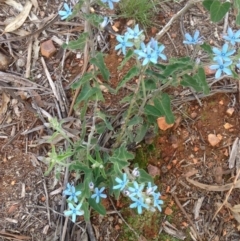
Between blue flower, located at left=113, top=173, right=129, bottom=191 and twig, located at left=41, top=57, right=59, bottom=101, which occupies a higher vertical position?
blue flower, located at left=113, top=173, right=129, bottom=191

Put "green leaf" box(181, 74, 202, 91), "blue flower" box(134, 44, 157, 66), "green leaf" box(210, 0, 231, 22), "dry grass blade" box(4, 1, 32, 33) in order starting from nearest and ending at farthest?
"blue flower" box(134, 44, 157, 66)
"green leaf" box(210, 0, 231, 22)
"green leaf" box(181, 74, 202, 91)
"dry grass blade" box(4, 1, 32, 33)

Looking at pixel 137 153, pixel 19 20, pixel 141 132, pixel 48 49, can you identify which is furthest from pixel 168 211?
pixel 19 20

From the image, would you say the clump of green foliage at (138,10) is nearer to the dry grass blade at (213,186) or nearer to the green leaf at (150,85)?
the green leaf at (150,85)

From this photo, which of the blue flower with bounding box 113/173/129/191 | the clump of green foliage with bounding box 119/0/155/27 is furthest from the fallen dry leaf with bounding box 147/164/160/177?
the clump of green foliage with bounding box 119/0/155/27

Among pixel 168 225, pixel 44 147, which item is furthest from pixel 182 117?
pixel 44 147

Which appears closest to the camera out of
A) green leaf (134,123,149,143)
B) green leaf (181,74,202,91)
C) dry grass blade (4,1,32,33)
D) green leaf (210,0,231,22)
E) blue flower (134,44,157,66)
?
blue flower (134,44,157,66)

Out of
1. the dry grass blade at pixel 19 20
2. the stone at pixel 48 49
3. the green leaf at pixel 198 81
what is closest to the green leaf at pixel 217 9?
the green leaf at pixel 198 81

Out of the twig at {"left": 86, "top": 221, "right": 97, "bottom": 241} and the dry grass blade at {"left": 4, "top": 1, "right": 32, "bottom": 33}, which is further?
the dry grass blade at {"left": 4, "top": 1, "right": 32, "bottom": 33}

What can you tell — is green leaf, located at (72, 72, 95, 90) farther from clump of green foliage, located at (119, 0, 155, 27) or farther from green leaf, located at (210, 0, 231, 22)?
clump of green foliage, located at (119, 0, 155, 27)

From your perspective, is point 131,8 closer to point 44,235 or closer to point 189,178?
point 189,178
